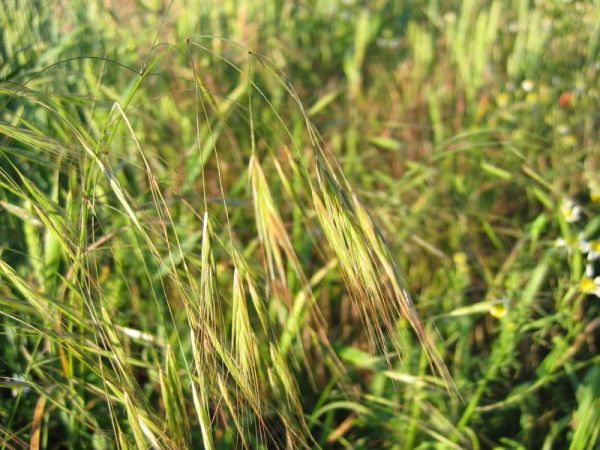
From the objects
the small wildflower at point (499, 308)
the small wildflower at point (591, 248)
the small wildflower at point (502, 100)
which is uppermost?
the small wildflower at point (502, 100)

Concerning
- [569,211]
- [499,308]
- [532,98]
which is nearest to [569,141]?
[532,98]

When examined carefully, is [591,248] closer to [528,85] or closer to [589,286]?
[589,286]

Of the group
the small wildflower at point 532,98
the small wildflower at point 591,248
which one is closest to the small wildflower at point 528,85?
the small wildflower at point 532,98

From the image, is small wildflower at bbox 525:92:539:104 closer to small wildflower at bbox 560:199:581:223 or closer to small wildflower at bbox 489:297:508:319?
small wildflower at bbox 560:199:581:223

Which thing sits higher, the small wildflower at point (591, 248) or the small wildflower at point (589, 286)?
the small wildflower at point (591, 248)

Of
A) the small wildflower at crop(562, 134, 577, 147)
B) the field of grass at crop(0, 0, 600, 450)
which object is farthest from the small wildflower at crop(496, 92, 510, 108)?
the small wildflower at crop(562, 134, 577, 147)

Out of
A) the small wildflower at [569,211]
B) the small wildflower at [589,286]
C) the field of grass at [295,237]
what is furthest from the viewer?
the small wildflower at [569,211]

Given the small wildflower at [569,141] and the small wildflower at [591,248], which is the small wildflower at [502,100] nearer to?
the small wildflower at [569,141]

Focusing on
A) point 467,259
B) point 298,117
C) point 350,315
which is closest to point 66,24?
point 298,117

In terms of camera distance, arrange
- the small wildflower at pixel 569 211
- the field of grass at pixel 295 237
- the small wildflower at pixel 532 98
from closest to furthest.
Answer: the field of grass at pixel 295 237
the small wildflower at pixel 569 211
the small wildflower at pixel 532 98
